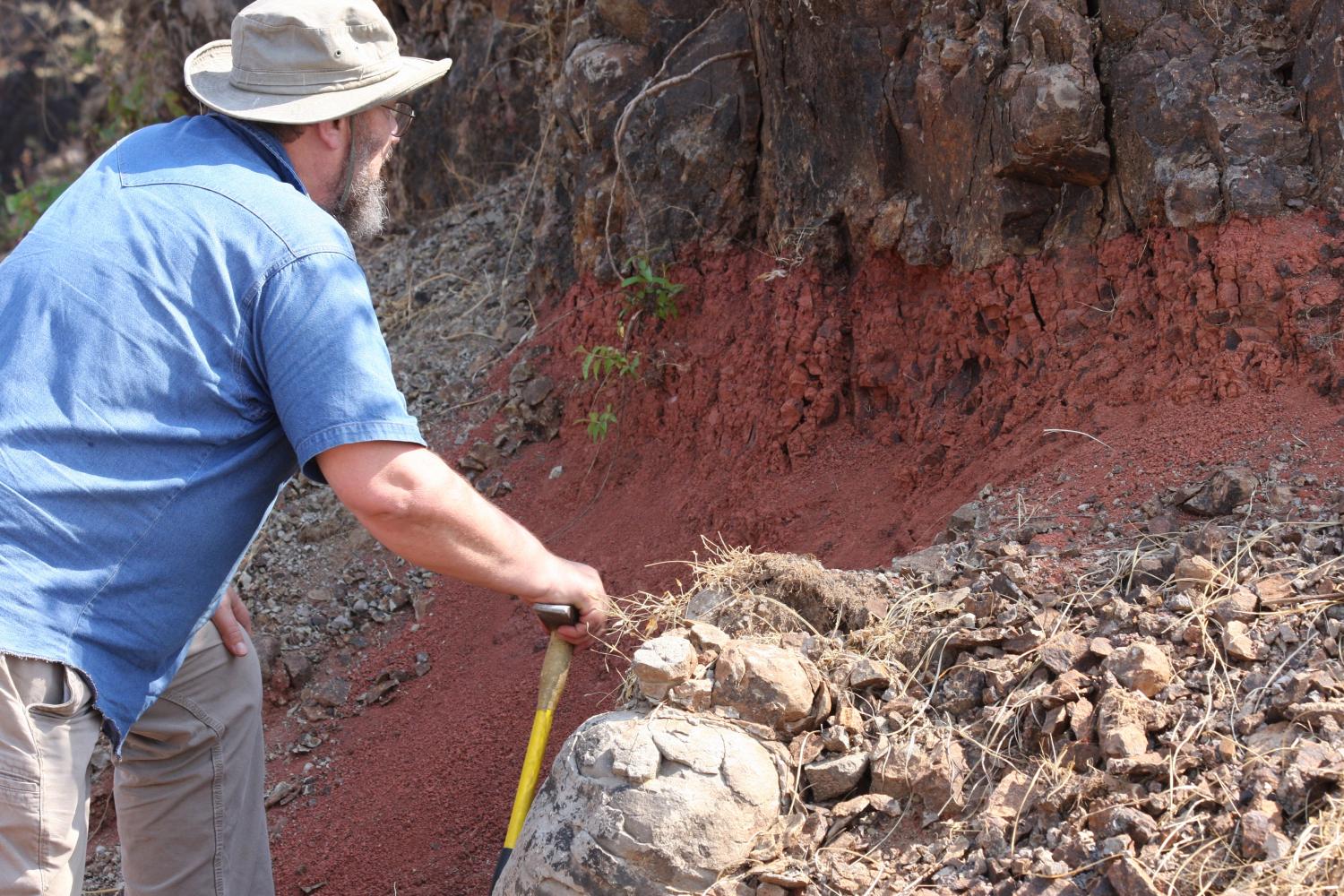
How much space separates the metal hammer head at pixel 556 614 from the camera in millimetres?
2684

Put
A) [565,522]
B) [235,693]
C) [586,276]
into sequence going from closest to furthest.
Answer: [235,693] < [565,522] < [586,276]

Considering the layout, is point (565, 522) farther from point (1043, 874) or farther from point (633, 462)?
point (1043, 874)

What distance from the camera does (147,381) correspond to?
93.3 inches

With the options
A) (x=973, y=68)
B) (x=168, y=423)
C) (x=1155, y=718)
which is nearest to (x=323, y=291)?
(x=168, y=423)

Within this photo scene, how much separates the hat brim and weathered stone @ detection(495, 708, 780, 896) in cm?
146

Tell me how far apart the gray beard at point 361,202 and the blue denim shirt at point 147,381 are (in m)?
0.37

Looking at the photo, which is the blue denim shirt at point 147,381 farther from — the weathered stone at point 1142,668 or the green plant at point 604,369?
the green plant at point 604,369

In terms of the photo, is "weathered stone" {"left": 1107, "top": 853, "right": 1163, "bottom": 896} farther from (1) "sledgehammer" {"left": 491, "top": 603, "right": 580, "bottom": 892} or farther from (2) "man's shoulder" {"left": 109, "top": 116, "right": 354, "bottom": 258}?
Answer: (2) "man's shoulder" {"left": 109, "top": 116, "right": 354, "bottom": 258}

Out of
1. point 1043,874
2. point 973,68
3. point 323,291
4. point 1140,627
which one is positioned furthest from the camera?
point 973,68

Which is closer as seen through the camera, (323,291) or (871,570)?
(323,291)

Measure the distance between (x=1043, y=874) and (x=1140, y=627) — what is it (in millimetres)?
675

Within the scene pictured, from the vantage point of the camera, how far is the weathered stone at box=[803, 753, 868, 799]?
2586 millimetres

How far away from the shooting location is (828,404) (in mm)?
4402

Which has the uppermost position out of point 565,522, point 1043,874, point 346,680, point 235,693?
point 1043,874
